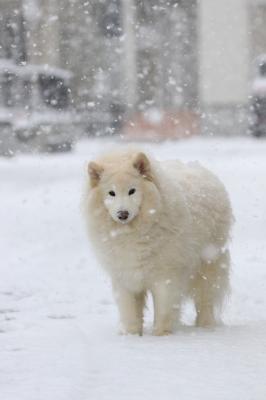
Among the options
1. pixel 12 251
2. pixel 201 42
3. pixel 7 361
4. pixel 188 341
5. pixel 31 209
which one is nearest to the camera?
pixel 7 361

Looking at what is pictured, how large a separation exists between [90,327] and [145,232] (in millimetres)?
1083

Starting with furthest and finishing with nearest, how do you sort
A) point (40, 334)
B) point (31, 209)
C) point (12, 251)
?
1. point (31, 209)
2. point (12, 251)
3. point (40, 334)

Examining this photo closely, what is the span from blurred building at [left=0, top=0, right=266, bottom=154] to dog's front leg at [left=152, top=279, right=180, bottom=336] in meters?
23.9

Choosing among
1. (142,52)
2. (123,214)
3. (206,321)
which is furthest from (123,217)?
(142,52)

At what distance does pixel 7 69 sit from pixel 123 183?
60.6ft

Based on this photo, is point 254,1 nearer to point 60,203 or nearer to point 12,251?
point 60,203

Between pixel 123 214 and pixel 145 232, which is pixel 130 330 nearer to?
pixel 145 232

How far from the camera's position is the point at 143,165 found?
630 centimetres

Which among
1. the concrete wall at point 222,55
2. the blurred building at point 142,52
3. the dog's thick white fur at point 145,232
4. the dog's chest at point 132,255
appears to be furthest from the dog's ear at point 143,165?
the concrete wall at point 222,55

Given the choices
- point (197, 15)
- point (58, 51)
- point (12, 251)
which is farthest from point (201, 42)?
point (12, 251)

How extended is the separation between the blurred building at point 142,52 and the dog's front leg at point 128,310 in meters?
23.8

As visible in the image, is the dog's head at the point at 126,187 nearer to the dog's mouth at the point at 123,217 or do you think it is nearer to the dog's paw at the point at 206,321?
the dog's mouth at the point at 123,217

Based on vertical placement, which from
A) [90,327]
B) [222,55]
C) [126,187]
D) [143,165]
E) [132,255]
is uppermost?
[222,55]

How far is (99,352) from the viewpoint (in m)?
5.89
